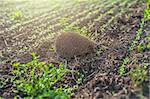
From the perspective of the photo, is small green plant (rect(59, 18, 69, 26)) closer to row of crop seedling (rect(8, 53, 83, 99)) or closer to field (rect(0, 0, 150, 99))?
field (rect(0, 0, 150, 99))

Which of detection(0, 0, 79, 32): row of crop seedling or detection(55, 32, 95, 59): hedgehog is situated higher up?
detection(0, 0, 79, 32): row of crop seedling

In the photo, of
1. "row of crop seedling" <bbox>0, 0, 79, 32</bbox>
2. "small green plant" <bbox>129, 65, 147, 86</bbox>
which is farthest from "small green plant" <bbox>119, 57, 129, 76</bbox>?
"row of crop seedling" <bbox>0, 0, 79, 32</bbox>

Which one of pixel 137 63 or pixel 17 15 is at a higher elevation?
pixel 17 15

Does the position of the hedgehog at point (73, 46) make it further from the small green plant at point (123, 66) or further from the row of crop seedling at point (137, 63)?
the small green plant at point (123, 66)

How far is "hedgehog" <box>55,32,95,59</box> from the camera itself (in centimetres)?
612

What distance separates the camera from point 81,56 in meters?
6.11

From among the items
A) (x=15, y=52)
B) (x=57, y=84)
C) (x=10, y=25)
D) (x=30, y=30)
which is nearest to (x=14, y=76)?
(x=57, y=84)

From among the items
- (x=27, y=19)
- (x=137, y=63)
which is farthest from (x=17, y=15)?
(x=137, y=63)

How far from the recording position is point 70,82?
5359 mm

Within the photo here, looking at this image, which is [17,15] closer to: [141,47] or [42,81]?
[141,47]

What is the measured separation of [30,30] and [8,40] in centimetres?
Answer: 67

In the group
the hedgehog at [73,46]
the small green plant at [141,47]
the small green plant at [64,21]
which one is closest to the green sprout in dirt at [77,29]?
the small green plant at [64,21]

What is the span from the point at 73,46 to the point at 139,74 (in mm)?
1705

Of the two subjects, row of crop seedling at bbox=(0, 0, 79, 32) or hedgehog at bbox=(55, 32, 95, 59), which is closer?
hedgehog at bbox=(55, 32, 95, 59)
